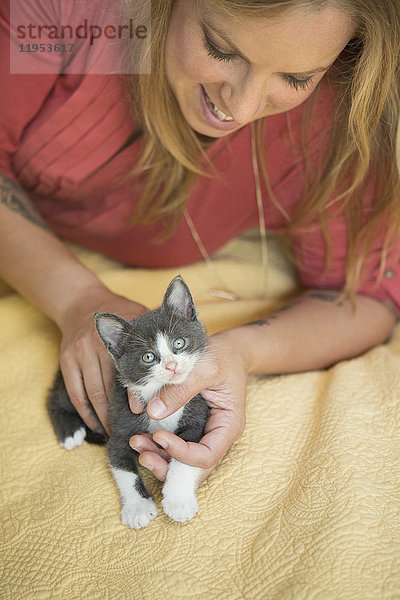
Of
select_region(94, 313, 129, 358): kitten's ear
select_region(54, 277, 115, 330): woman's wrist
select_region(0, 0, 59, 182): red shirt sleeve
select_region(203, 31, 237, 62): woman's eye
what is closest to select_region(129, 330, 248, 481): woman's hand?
select_region(94, 313, 129, 358): kitten's ear

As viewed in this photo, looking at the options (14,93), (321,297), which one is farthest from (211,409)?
(14,93)

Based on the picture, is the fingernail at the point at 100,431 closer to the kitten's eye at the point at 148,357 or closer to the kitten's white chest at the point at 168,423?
the kitten's white chest at the point at 168,423

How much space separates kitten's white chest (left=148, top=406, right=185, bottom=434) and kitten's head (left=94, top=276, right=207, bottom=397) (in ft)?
0.23

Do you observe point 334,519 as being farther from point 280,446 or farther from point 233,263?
point 233,263

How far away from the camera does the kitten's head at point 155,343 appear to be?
1116mm

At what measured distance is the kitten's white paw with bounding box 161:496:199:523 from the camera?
1.06 meters

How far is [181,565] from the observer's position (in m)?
0.99

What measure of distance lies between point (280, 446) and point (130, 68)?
3.28ft

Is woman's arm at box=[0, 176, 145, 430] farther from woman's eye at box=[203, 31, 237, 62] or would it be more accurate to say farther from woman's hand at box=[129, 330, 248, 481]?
woman's eye at box=[203, 31, 237, 62]

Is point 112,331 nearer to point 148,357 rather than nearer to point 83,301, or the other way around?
point 148,357

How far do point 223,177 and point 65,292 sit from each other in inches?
24.0

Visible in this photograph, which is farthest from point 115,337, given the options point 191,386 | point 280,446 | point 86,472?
point 280,446

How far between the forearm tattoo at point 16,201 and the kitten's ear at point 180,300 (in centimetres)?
60

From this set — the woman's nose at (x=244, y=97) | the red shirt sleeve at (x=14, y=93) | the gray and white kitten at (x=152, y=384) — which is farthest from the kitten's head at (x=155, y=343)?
the red shirt sleeve at (x=14, y=93)
